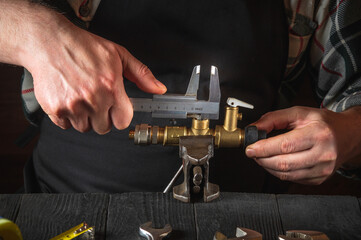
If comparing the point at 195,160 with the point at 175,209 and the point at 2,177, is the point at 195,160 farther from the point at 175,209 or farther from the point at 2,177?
the point at 2,177

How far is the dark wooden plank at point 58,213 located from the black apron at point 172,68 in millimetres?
222

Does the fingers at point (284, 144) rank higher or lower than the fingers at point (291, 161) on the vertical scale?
higher

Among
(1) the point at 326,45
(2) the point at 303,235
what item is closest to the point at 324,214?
(2) the point at 303,235

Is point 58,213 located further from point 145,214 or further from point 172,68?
point 172,68

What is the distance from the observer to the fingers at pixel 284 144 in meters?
0.76

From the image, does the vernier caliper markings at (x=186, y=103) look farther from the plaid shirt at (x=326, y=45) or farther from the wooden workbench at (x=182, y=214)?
the plaid shirt at (x=326, y=45)

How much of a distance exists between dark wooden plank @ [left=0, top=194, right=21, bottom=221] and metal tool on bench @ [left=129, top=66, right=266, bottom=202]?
235 mm

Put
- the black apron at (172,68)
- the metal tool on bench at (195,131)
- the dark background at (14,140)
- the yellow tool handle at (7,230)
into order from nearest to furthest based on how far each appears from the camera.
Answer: the yellow tool handle at (7,230) → the metal tool on bench at (195,131) → the black apron at (172,68) → the dark background at (14,140)

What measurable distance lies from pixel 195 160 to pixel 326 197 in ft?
0.89

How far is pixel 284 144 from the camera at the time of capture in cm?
76

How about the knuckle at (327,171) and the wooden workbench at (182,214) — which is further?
the knuckle at (327,171)

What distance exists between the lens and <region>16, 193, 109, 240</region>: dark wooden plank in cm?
66

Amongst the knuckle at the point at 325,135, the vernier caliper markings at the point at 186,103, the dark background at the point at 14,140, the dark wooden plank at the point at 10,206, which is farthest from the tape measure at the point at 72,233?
the dark background at the point at 14,140

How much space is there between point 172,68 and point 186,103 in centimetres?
20
